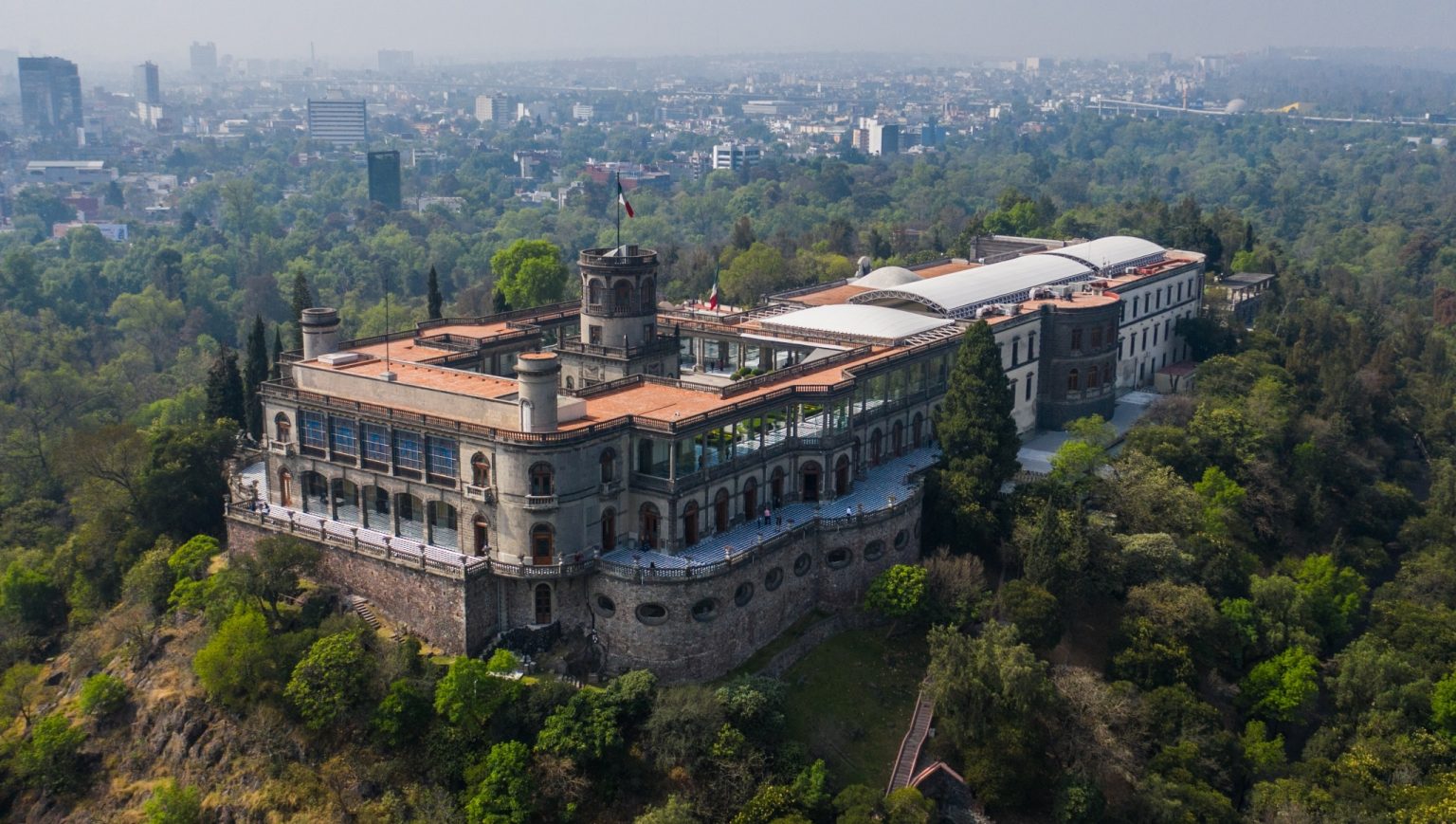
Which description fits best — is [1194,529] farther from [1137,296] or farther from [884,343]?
[1137,296]

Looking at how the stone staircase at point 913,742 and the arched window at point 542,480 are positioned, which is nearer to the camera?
the stone staircase at point 913,742

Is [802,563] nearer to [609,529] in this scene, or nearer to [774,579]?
[774,579]

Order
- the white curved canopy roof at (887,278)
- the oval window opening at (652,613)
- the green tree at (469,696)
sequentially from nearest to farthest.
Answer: the green tree at (469,696), the oval window opening at (652,613), the white curved canopy roof at (887,278)

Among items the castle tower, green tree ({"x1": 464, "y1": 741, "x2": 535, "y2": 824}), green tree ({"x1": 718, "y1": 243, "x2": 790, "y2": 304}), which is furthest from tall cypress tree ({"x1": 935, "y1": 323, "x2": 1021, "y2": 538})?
green tree ({"x1": 718, "y1": 243, "x2": 790, "y2": 304})

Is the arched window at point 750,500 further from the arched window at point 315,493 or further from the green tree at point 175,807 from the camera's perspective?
the green tree at point 175,807

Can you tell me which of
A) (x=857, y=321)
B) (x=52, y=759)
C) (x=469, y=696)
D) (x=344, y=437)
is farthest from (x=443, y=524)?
(x=857, y=321)

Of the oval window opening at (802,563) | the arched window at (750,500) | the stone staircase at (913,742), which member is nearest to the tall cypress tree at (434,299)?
the arched window at (750,500)
